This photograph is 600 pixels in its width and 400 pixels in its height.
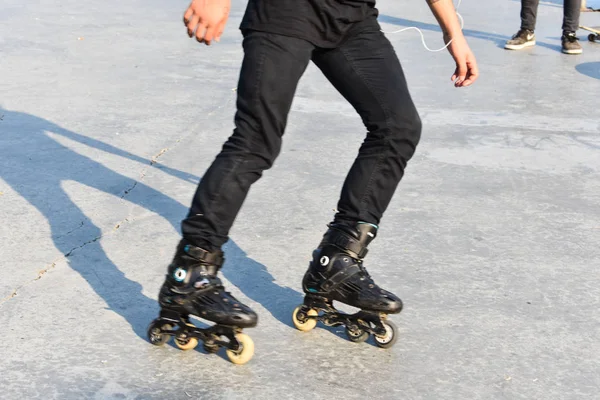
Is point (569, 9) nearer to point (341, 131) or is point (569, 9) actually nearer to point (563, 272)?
point (341, 131)

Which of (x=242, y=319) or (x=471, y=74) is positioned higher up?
(x=471, y=74)

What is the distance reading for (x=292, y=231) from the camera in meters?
4.41

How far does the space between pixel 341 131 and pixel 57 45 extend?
3.60 meters

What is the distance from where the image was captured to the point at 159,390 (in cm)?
289

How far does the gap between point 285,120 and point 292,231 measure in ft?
4.67

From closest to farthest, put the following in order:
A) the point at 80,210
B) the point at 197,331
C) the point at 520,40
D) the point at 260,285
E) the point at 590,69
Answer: the point at 197,331 < the point at 260,285 < the point at 80,210 < the point at 590,69 < the point at 520,40

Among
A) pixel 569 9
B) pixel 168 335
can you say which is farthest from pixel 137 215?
pixel 569 9

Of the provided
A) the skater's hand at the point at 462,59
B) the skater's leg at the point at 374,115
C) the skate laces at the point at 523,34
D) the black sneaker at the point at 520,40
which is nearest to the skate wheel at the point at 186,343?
the skater's leg at the point at 374,115

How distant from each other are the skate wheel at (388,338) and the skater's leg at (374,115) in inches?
13.9

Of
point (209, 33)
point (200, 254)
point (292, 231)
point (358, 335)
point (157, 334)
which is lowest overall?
point (292, 231)

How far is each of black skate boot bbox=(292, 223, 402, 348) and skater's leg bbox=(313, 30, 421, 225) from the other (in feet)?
0.22

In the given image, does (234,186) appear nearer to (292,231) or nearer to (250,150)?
(250,150)

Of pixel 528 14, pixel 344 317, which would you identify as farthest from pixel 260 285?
pixel 528 14

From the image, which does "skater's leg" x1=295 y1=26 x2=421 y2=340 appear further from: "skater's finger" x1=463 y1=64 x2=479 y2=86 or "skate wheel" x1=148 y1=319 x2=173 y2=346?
"skate wheel" x1=148 y1=319 x2=173 y2=346
